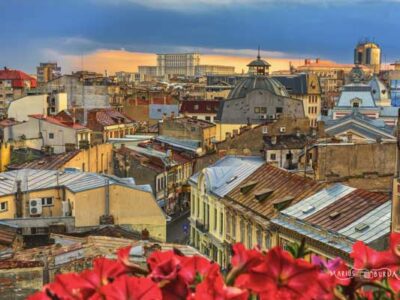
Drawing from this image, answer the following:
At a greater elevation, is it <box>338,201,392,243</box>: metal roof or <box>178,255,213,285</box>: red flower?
<box>178,255,213,285</box>: red flower

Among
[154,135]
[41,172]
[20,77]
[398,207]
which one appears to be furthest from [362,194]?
[20,77]

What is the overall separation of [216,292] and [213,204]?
31.2m

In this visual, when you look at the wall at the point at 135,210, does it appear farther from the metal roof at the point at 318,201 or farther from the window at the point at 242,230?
the metal roof at the point at 318,201

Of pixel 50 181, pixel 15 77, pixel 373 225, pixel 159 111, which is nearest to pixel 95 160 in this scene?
pixel 50 181

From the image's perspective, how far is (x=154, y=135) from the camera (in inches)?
2719

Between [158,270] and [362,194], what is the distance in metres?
22.5

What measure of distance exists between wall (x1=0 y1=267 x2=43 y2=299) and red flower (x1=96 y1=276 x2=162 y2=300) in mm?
13515

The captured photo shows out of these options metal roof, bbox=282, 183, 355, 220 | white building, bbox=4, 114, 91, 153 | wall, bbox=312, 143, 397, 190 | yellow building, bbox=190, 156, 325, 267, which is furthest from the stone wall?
white building, bbox=4, 114, 91, 153

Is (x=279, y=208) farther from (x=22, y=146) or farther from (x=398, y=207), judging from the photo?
(x=22, y=146)

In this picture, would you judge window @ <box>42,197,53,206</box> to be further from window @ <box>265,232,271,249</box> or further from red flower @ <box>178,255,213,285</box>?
red flower @ <box>178,255,213,285</box>

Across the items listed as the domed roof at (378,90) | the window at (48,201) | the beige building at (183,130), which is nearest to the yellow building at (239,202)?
the window at (48,201)

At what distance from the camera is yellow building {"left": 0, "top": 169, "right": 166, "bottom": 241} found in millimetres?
30625

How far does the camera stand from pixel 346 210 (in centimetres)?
2494

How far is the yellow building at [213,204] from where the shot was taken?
3381 centimetres
